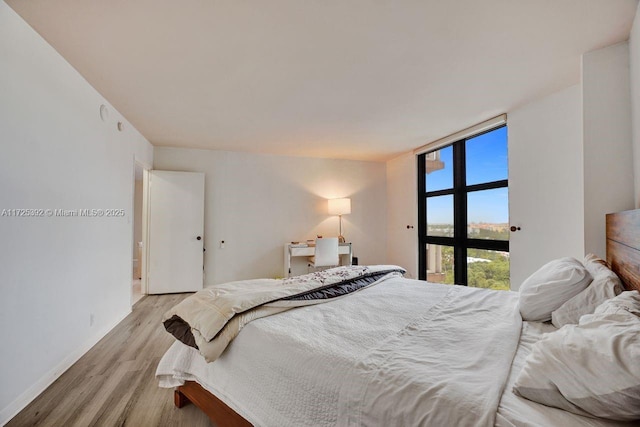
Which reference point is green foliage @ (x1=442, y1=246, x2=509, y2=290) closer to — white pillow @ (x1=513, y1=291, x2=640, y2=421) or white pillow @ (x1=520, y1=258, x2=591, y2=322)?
white pillow @ (x1=520, y1=258, x2=591, y2=322)

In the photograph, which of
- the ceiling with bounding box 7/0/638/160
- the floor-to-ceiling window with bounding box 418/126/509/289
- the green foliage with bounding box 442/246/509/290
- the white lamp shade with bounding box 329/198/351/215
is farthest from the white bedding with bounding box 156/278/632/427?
the white lamp shade with bounding box 329/198/351/215

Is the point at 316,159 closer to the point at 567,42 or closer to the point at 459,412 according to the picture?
the point at 567,42

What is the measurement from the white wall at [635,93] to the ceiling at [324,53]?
0.09 metres

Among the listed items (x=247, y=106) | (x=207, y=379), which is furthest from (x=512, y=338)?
(x=247, y=106)

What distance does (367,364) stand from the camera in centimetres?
104

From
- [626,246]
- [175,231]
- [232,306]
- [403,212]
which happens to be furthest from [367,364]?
[403,212]

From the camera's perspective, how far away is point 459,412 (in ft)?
2.65

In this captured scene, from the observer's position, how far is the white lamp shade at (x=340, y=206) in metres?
5.16

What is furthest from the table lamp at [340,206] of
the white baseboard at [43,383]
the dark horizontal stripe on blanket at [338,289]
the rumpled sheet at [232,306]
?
the white baseboard at [43,383]

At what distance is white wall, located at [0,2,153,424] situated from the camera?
1.68 metres

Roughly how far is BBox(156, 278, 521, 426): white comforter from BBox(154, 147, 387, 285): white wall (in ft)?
10.4

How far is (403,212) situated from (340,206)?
1117mm

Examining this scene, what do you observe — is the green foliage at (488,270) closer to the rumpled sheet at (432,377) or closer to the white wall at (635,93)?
the white wall at (635,93)

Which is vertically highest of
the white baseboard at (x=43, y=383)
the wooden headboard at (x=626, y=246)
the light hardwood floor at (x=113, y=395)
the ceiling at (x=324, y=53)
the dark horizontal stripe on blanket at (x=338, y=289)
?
the ceiling at (x=324, y=53)
